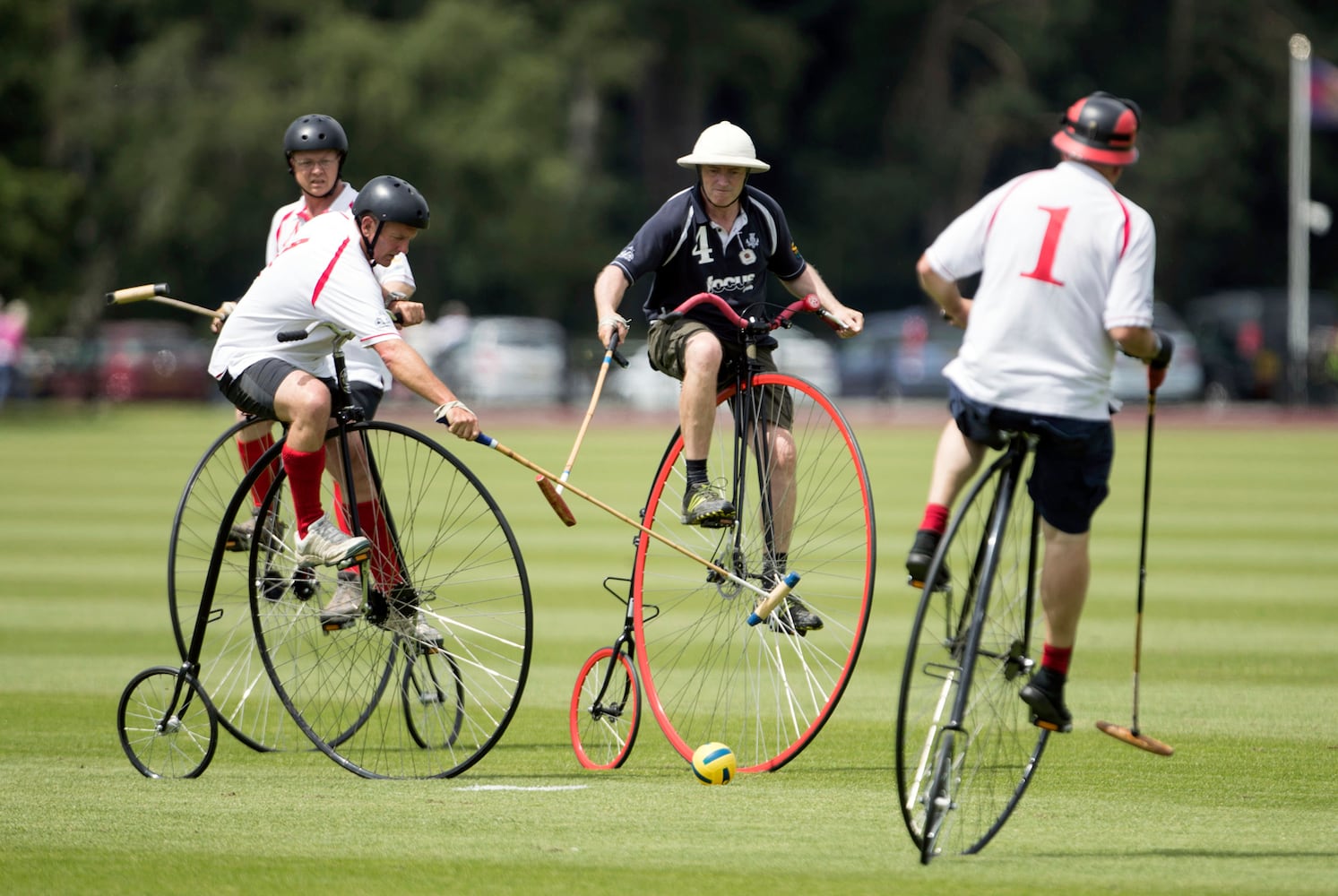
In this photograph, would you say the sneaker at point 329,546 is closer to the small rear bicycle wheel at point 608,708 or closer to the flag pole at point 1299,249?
the small rear bicycle wheel at point 608,708

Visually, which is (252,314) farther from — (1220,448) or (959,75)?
(959,75)

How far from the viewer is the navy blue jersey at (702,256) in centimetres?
747

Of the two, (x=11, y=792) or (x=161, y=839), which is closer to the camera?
(x=161, y=839)

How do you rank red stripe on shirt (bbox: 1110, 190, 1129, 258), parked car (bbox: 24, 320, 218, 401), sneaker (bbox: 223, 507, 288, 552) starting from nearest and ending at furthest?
red stripe on shirt (bbox: 1110, 190, 1129, 258) < sneaker (bbox: 223, 507, 288, 552) < parked car (bbox: 24, 320, 218, 401)

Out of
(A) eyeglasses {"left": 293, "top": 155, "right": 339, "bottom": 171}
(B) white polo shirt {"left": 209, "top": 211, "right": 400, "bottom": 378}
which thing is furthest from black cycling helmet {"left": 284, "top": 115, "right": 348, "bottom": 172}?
(B) white polo shirt {"left": 209, "top": 211, "right": 400, "bottom": 378}

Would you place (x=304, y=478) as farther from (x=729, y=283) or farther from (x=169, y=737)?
(x=729, y=283)

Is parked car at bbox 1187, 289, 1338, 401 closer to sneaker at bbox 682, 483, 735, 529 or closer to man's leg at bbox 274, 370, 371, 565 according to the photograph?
sneaker at bbox 682, 483, 735, 529

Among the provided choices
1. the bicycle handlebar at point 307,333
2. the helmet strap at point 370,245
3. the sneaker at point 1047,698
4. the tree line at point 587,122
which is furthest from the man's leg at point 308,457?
the tree line at point 587,122

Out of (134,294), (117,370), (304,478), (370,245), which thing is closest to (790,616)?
(304,478)

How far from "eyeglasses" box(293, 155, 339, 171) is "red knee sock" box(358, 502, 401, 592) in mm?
1924

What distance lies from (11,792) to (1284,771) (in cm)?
468

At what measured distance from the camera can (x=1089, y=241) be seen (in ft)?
18.1

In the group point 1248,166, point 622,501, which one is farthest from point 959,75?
point 622,501

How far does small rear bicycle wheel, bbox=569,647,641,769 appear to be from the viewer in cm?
733
